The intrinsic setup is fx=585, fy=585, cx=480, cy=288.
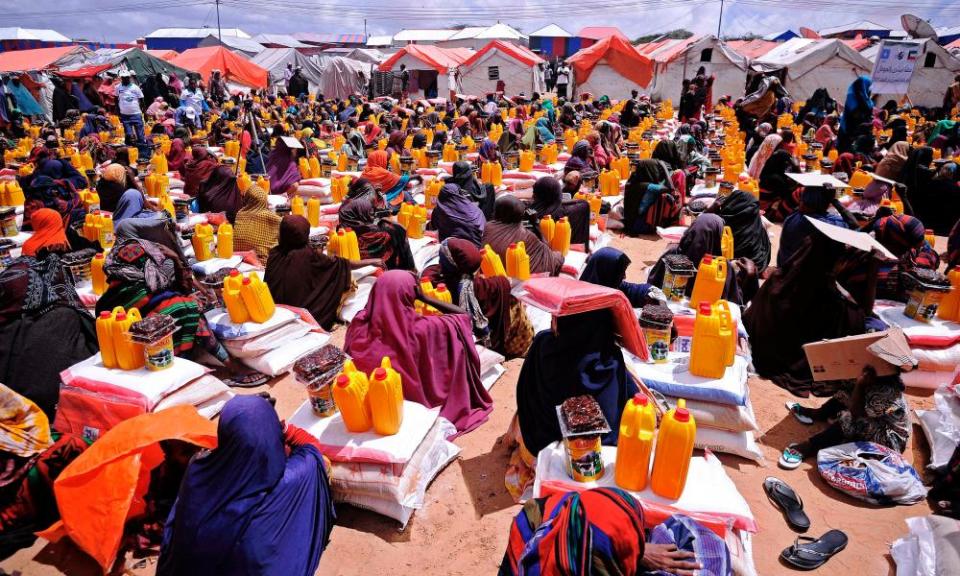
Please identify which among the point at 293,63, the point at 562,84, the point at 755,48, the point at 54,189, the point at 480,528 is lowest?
the point at 480,528

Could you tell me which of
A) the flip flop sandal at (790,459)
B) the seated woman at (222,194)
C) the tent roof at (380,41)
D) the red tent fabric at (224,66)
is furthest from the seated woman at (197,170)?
the tent roof at (380,41)

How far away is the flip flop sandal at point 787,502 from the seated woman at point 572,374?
3.30ft

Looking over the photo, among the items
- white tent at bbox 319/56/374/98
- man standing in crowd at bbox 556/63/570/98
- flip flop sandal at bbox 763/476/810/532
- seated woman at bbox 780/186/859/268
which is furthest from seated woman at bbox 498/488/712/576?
white tent at bbox 319/56/374/98

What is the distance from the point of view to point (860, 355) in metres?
3.27

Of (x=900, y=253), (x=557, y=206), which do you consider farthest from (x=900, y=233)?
(x=557, y=206)

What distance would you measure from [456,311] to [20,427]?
249 cm

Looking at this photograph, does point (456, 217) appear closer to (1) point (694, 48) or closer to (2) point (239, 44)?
(1) point (694, 48)

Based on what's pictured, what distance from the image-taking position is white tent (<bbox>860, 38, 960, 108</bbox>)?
1798cm

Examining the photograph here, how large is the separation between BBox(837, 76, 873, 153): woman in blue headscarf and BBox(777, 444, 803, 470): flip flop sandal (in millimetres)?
9923

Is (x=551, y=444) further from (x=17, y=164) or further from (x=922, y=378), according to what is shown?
(x=17, y=164)

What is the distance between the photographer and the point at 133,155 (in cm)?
1024

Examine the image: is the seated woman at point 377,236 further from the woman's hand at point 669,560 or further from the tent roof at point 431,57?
the tent roof at point 431,57

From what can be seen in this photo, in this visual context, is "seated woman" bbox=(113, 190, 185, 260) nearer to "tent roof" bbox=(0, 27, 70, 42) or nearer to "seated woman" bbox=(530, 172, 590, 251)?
"seated woman" bbox=(530, 172, 590, 251)

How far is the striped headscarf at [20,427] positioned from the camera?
2.91 meters
